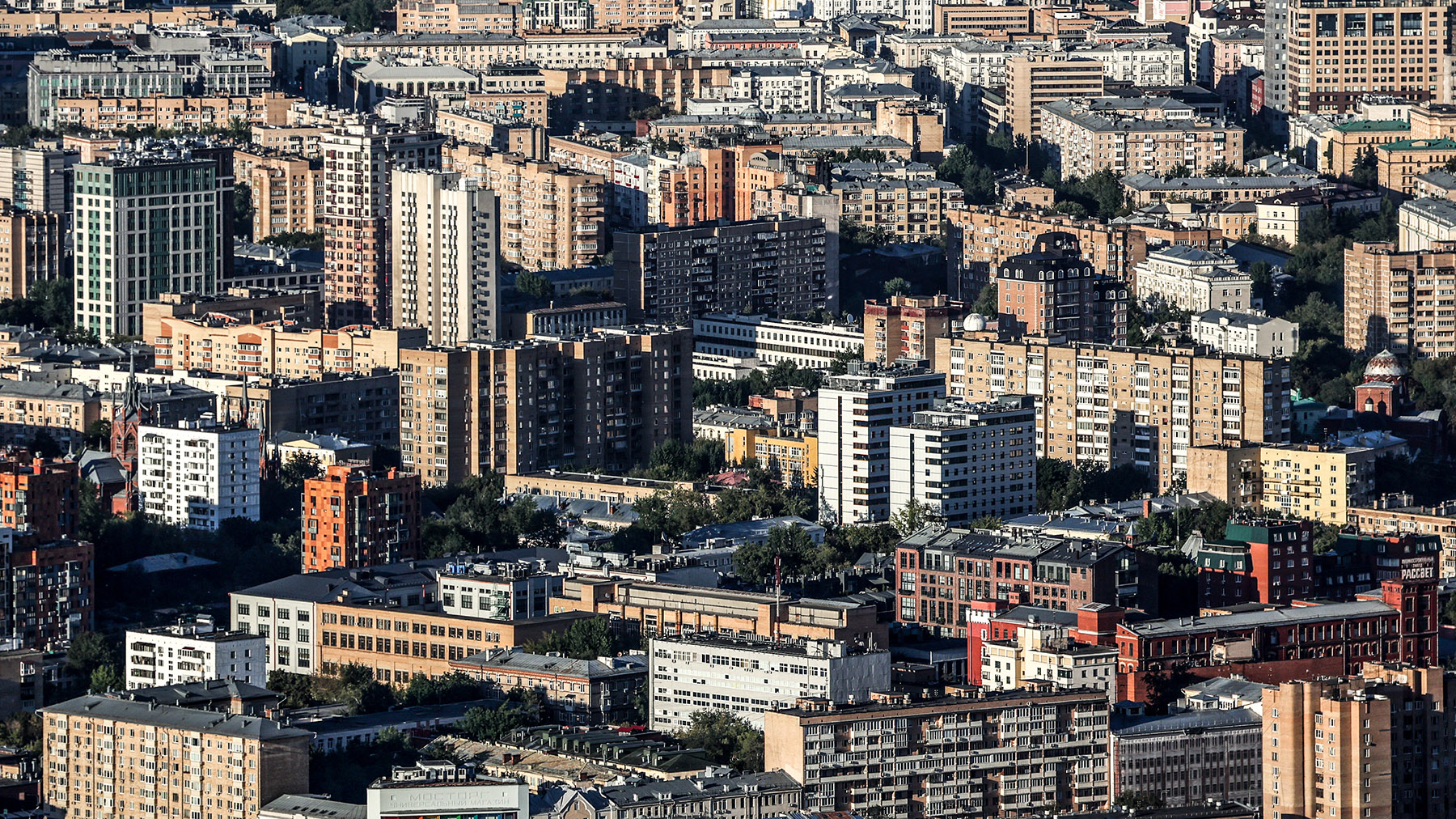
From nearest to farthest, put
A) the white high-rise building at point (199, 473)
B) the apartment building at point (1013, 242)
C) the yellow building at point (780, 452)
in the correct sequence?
the white high-rise building at point (199, 473) < the yellow building at point (780, 452) < the apartment building at point (1013, 242)

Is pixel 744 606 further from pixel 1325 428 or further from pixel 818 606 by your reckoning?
pixel 1325 428

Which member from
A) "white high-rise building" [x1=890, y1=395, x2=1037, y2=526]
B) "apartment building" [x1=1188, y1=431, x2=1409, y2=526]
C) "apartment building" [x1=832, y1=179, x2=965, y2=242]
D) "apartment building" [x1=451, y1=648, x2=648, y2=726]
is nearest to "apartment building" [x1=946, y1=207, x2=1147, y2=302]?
"apartment building" [x1=832, y1=179, x2=965, y2=242]

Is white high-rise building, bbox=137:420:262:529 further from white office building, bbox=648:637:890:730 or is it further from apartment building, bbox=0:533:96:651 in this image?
white office building, bbox=648:637:890:730

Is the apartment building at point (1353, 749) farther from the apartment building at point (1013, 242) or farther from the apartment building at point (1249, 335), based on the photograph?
the apartment building at point (1013, 242)

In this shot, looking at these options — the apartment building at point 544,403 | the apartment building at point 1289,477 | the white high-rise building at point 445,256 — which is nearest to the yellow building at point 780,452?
the apartment building at point 544,403

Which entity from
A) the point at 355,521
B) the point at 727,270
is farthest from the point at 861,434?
the point at 727,270

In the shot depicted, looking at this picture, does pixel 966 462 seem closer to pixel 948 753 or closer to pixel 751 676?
pixel 751 676

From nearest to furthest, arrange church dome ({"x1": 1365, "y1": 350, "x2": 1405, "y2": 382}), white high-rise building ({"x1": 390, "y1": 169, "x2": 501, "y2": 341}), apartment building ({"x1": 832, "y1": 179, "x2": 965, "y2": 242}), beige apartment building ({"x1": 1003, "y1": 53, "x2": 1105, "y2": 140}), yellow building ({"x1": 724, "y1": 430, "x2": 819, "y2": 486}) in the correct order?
yellow building ({"x1": 724, "y1": 430, "x2": 819, "y2": 486})
church dome ({"x1": 1365, "y1": 350, "x2": 1405, "y2": 382})
white high-rise building ({"x1": 390, "y1": 169, "x2": 501, "y2": 341})
apartment building ({"x1": 832, "y1": 179, "x2": 965, "y2": 242})
beige apartment building ({"x1": 1003, "y1": 53, "x2": 1105, "y2": 140})
